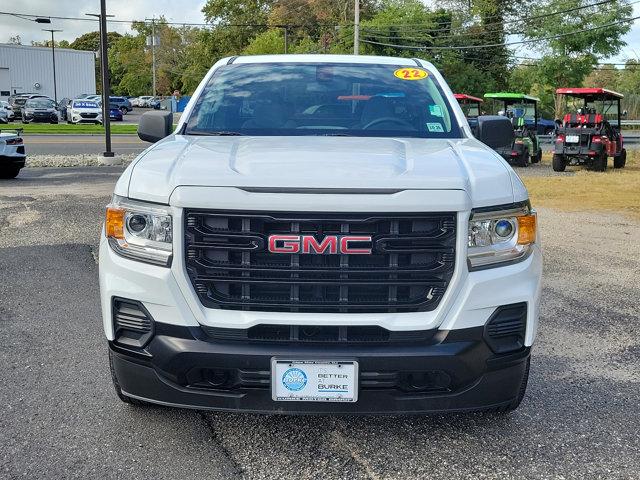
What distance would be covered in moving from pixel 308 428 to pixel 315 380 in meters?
0.78

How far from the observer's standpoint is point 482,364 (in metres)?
3.05

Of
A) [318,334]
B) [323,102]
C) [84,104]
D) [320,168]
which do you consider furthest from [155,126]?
[84,104]

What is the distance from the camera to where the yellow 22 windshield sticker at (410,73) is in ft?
15.8

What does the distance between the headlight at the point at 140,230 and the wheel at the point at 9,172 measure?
12.7 metres

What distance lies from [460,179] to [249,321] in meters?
1.07

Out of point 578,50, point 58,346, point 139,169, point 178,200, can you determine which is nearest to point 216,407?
point 178,200

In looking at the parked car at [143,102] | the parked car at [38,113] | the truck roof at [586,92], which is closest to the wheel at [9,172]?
the truck roof at [586,92]

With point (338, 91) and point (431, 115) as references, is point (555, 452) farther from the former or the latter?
point (338, 91)

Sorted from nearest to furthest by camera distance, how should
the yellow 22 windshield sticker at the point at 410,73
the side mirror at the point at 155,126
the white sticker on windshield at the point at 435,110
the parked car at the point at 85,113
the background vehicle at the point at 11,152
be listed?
the white sticker on windshield at the point at 435,110, the side mirror at the point at 155,126, the yellow 22 windshield sticker at the point at 410,73, the background vehicle at the point at 11,152, the parked car at the point at 85,113

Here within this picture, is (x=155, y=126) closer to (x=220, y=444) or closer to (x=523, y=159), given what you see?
(x=220, y=444)

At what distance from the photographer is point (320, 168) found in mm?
3086

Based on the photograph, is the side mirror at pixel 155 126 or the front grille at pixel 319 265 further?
the side mirror at pixel 155 126

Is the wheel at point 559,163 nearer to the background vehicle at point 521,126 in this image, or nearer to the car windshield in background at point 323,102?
the background vehicle at point 521,126

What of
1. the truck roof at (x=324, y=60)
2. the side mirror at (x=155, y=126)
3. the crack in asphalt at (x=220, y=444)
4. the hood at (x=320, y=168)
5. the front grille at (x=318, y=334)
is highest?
the truck roof at (x=324, y=60)
